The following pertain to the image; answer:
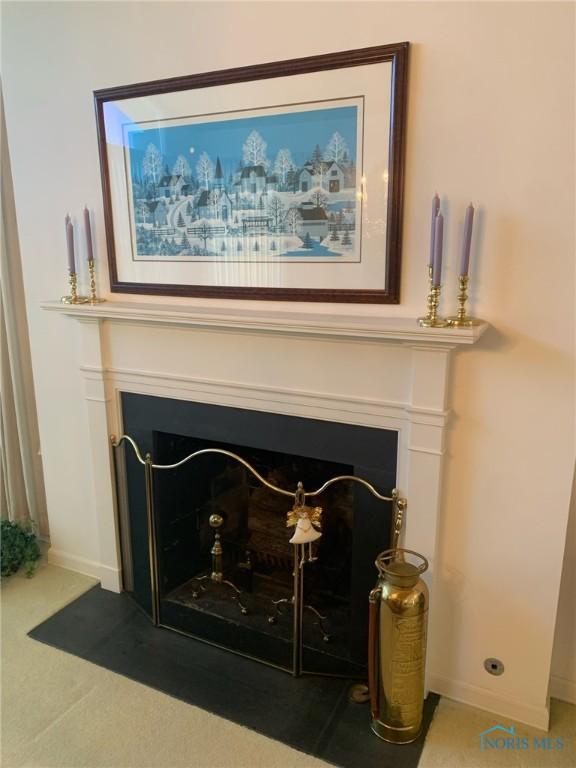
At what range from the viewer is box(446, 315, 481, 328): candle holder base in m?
1.51

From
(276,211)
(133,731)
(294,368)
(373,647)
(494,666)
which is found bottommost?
(133,731)

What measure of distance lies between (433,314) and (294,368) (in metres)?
0.49

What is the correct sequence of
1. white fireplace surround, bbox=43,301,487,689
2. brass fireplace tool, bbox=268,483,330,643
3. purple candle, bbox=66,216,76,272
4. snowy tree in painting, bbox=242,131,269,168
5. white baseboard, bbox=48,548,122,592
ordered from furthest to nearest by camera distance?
1. white baseboard, bbox=48,548,122,592
2. purple candle, bbox=66,216,76,272
3. brass fireplace tool, bbox=268,483,330,643
4. snowy tree in painting, bbox=242,131,269,168
5. white fireplace surround, bbox=43,301,487,689

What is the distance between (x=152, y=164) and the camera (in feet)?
6.37

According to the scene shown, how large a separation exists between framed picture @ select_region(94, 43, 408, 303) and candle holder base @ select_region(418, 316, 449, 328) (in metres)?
0.15

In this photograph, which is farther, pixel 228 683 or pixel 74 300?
pixel 74 300

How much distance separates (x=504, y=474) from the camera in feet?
5.36

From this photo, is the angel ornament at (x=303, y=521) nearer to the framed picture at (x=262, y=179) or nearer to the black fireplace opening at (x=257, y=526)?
the black fireplace opening at (x=257, y=526)

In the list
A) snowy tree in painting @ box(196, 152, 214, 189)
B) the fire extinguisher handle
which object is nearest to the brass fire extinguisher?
the fire extinguisher handle

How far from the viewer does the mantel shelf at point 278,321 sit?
1513mm

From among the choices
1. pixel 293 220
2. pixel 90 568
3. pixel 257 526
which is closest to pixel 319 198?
pixel 293 220

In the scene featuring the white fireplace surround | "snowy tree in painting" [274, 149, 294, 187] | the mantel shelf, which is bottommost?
the white fireplace surround

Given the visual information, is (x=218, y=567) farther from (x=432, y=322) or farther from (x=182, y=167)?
(x=182, y=167)

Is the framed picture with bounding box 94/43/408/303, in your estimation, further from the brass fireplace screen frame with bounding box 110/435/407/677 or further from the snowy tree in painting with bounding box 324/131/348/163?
the brass fireplace screen frame with bounding box 110/435/407/677
